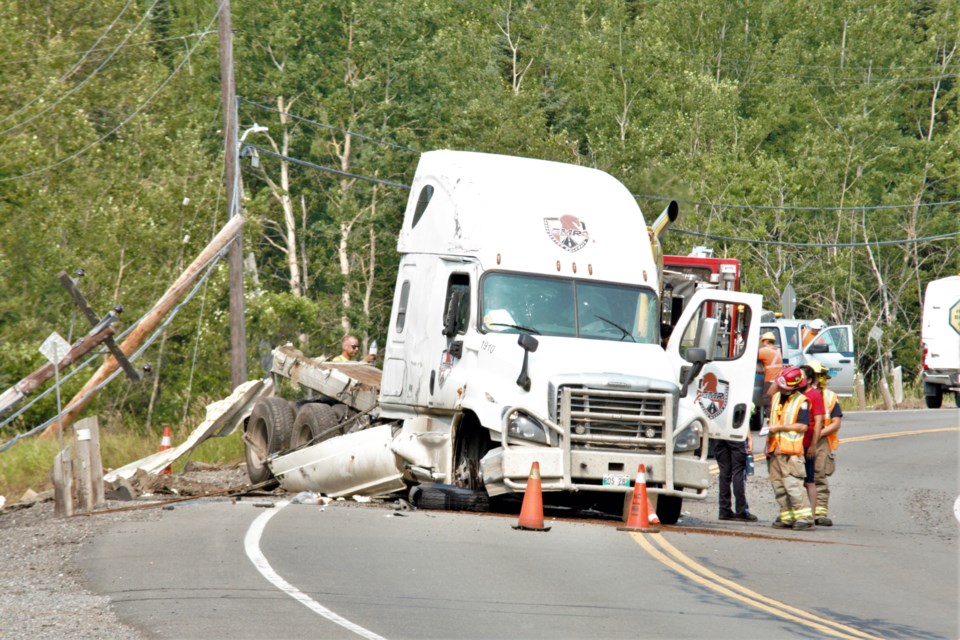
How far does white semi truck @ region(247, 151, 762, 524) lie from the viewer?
14344 mm

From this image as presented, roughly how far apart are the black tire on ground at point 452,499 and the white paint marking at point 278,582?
1607 mm

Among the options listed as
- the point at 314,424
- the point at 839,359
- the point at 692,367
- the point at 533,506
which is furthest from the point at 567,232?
the point at 839,359

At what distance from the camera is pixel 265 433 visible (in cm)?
1984

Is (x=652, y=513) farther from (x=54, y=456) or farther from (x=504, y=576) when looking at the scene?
(x=54, y=456)

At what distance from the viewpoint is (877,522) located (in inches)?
664

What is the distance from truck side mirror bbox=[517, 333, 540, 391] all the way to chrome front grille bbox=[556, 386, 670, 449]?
341 millimetres

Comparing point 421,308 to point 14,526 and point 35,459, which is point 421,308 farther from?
point 35,459

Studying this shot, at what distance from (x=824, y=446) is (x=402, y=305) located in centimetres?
500

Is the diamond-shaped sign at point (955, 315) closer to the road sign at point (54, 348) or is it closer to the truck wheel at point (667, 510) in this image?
the truck wheel at point (667, 510)

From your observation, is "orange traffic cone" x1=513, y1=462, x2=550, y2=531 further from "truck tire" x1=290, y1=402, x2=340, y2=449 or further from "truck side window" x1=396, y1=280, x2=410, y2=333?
"truck tire" x1=290, y1=402, x2=340, y2=449

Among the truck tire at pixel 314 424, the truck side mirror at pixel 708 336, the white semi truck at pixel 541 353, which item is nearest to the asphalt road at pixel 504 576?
the white semi truck at pixel 541 353

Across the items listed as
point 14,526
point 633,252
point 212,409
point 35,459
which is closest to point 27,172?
point 35,459

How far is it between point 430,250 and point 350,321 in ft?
101

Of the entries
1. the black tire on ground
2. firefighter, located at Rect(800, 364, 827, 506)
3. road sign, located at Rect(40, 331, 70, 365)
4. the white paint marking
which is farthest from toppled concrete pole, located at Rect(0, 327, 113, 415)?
firefighter, located at Rect(800, 364, 827, 506)
